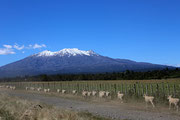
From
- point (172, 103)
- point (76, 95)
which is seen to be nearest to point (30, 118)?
point (172, 103)

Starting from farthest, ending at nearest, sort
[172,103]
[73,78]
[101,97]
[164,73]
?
[73,78] < [164,73] < [101,97] < [172,103]

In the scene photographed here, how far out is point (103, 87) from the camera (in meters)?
28.1

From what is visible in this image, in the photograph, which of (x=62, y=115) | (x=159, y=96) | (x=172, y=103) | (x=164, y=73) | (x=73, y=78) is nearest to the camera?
(x=62, y=115)

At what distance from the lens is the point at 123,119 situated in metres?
11.6

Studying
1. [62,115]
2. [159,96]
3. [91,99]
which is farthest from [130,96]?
[62,115]

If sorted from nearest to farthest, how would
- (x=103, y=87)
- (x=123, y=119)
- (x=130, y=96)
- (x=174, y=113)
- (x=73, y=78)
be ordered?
(x=123, y=119) → (x=174, y=113) → (x=130, y=96) → (x=103, y=87) → (x=73, y=78)

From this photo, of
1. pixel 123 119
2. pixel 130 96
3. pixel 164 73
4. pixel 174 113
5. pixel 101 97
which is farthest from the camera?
pixel 164 73

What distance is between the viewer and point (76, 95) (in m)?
26.4

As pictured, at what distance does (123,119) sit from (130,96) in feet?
26.4

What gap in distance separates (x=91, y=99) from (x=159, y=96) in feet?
23.7

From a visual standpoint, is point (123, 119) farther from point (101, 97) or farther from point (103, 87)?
point (103, 87)

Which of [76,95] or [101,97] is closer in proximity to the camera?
[101,97]

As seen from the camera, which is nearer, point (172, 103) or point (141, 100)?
point (172, 103)

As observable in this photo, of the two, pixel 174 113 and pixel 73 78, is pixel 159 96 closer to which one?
pixel 174 113
